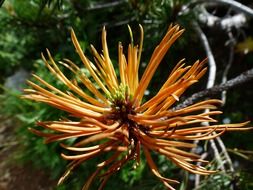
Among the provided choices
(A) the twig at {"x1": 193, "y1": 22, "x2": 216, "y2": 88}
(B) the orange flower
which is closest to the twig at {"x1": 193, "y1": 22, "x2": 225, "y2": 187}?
(A) the twig at {"x1": 193, "y1": 22, "x2": 216, "y2": 88}

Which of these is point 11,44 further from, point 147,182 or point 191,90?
point 147,182

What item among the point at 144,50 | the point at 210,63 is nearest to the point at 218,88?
the point at 210,63

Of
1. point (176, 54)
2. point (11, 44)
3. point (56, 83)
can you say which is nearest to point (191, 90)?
point (176, 54)

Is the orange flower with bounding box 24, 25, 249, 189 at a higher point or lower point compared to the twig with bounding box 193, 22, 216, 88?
lower

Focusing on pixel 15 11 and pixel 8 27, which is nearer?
pixel 15 11

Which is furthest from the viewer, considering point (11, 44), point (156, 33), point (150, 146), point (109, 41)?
point (11, 44)

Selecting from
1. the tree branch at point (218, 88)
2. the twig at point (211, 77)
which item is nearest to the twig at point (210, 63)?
the twig at point (211, 77)

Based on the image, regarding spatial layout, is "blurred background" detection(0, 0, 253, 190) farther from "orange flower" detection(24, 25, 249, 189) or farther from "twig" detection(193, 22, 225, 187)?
"orange flower" detection(24, 25, 249, 189)

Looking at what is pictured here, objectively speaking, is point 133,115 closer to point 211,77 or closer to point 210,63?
point 211,77

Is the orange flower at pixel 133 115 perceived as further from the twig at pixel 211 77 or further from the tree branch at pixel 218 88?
the twig at pixel 211 77
